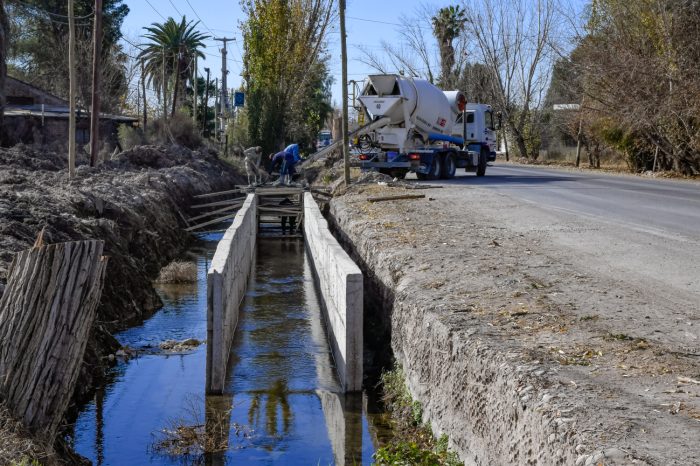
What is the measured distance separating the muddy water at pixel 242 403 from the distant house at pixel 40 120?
28.5m

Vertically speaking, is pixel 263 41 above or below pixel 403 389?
above

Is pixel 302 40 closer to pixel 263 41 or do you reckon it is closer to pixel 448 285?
pixel 263 41

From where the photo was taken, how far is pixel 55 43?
6291 centimetres

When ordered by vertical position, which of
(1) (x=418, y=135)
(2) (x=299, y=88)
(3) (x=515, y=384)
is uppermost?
(2) (x=299, y=88)

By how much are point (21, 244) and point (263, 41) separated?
131ft

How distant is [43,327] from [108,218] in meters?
11.4

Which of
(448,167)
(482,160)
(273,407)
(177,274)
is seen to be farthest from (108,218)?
(482,160)

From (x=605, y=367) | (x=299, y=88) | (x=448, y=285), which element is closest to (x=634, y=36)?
(x=299, y=88)

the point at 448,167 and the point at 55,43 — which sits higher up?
the point at 55,43

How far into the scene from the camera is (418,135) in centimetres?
3128

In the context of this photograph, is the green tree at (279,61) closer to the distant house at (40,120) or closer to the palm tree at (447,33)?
the distant house at (40,120)

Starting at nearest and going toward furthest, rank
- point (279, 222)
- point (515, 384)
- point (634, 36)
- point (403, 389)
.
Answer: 1. point (515, 384)
2. point (403, 389)
3. point (279, 222)
4. point (634, 36)

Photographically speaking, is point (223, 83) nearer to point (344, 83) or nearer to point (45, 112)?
point (45, 112)

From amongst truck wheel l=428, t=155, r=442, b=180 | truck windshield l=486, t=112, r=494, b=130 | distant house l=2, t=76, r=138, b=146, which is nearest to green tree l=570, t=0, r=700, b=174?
truck windshield l=486, t=112, r=494, b=130
